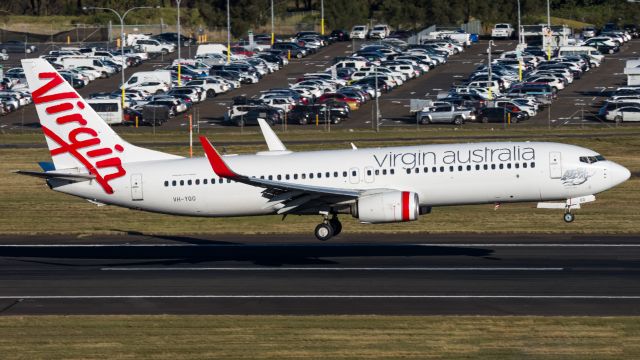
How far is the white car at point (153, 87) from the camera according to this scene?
145625mm

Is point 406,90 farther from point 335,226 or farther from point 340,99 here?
point 335,226

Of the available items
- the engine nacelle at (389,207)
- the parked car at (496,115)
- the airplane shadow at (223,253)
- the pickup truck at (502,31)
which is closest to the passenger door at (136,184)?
the airplane shadow at (223,253)

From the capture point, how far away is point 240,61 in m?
163

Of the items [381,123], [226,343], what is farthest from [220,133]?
[226,343]

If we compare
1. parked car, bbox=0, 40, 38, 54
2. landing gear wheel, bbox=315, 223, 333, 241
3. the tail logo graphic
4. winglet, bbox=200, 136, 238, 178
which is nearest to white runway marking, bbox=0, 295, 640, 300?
winglet, bbox=200, 136, 238, 178

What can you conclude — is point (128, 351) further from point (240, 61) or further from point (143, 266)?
point (240, 61)

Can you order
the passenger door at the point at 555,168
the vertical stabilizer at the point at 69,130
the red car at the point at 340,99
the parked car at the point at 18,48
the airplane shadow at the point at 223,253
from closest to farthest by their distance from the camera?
the passenger door at the point at 555,168 < the vertical stabilizer at the point at 69,130 < the airplane shadow at the point at 223,253 < the red car at the point at 340,99 < the parked car at the point at 18,48

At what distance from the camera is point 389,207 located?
48094mm

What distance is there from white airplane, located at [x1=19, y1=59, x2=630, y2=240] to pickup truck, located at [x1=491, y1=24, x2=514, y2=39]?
13879cm

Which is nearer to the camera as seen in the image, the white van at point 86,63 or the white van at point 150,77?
the white van at point 150,77

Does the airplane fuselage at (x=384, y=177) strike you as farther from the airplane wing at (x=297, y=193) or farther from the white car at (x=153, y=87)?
the white car at (x=153, y=87)

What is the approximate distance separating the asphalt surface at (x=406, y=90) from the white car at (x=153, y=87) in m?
7.12

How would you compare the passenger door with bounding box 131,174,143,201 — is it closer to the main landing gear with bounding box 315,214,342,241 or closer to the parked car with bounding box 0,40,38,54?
the main landing gear with bounding box 315,214,342,241

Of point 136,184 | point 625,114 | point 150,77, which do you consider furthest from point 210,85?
point 136,184
